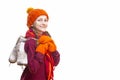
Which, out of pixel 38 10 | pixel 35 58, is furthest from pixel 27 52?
pixel 38 10

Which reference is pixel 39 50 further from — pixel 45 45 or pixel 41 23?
pixel 41 23

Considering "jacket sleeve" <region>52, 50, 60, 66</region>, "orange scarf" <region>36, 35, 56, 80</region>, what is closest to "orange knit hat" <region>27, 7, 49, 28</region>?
"orange scarf" <region>36, 35, 56, 80</region>

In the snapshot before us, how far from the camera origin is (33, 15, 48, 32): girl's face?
12.6 ft

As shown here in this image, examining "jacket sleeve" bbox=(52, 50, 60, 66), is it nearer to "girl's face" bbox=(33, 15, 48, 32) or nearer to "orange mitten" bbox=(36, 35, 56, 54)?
"orange mitten" bbox=(36, 35, 56, 54)

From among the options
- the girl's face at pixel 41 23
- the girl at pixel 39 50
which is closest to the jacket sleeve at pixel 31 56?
the girl at pixel 39 50

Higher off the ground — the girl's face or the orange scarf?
the girl's face

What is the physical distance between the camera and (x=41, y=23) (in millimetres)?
3832

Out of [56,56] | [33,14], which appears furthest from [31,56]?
[33,14]

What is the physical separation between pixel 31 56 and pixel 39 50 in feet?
0.24

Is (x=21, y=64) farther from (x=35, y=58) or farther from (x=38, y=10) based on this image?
(x=38, y=10)

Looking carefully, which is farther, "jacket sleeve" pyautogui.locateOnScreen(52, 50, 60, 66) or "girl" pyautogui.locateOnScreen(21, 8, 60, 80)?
"jacket sleeve" pyautogui.locateOnScreen(52, 50, 60, 66)

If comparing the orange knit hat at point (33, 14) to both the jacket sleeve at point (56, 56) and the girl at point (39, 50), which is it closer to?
the girl at point (39, 50)

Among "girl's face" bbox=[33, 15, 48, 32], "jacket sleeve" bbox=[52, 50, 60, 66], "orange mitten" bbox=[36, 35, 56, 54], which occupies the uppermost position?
"girl's face" bbox=[33, 15, 48, 32]

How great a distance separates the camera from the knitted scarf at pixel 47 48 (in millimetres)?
3760
